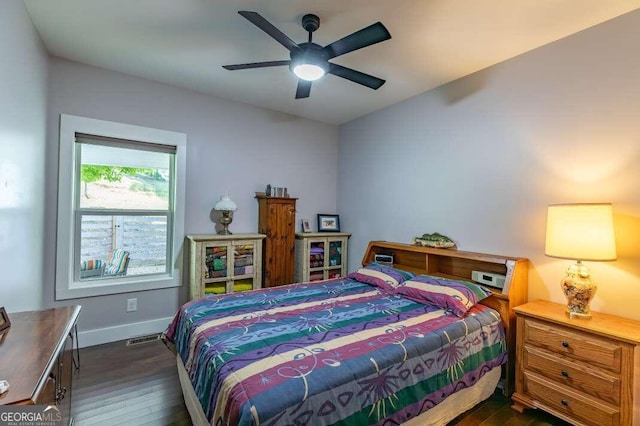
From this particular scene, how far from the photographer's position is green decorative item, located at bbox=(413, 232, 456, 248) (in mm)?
2980

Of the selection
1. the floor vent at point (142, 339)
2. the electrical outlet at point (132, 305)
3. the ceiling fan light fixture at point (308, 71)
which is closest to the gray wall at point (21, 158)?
the electrical outlet at point (132, 305)

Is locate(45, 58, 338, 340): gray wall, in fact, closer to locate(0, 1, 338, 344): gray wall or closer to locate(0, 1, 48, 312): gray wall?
locate(0, 1, 338, 344): gray wall

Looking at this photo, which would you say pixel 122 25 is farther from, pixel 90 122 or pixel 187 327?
pixel 187 327

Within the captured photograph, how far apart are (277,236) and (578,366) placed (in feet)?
9.68

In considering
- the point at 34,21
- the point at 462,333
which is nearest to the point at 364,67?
the point at 462,333

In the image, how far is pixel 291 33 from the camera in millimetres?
2258

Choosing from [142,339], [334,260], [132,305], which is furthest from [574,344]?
[132,305]

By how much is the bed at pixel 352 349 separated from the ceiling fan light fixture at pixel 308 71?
170cm

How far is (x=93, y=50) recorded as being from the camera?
8.45 ft

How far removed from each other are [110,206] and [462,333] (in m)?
3.45

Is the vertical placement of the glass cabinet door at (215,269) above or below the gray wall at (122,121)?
below

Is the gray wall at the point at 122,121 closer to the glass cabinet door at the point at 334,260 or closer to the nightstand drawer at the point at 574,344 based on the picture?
the glass cabinet door at the point at 334,260

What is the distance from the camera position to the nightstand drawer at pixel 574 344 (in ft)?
5.61

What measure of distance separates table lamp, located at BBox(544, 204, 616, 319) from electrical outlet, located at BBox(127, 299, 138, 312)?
12.3 feet
